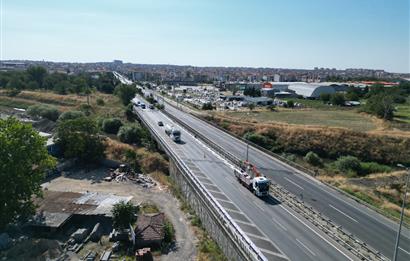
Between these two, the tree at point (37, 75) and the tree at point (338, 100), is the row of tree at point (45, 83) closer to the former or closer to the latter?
the tree at point (37, 75)

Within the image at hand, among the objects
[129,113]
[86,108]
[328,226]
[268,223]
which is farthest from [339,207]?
[86,108]

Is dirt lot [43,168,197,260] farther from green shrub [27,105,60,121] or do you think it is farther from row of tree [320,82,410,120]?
row of tree [320,82,410,120]

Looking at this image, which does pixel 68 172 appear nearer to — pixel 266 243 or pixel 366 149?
pixel 266 243

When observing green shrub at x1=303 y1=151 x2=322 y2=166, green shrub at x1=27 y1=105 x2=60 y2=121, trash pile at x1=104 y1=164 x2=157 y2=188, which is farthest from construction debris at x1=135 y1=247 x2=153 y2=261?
green shrub at x1=27 y1=105 x2=60 y2=121

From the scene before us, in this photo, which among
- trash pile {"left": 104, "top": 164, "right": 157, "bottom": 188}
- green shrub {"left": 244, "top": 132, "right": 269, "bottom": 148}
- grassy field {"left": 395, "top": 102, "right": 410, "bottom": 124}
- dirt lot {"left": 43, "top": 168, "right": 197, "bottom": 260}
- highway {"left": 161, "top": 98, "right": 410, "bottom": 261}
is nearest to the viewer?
highway {"left": 161, "top": 98, "right": 410, "bottom": 261}

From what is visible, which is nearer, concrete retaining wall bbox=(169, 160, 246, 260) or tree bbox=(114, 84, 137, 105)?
concrete retaining wall bbox=(169, 160, 246, 260)

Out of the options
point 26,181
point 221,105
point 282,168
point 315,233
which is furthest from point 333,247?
point 221,105

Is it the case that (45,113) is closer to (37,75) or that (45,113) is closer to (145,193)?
(145,193)
